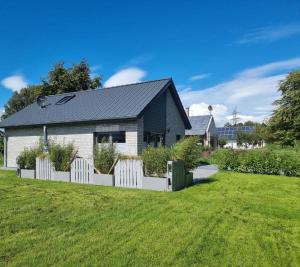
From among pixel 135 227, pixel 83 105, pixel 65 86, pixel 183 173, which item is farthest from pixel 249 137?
pixel 135 227

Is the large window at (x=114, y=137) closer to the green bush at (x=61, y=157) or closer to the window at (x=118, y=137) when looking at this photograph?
the window at (x=118, y=137)

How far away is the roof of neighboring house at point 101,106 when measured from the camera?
1669cm

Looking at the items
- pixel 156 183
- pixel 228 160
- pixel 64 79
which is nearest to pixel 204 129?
pixel 64 79

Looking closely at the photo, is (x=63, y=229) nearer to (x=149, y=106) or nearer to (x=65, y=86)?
(x=149, y=106)

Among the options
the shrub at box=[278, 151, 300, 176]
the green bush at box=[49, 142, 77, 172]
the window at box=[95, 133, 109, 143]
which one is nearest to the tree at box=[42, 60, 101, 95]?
the window at box=[95, 133, 109, 143]

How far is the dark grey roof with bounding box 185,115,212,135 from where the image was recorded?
39.5 meters

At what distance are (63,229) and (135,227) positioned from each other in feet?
4.74

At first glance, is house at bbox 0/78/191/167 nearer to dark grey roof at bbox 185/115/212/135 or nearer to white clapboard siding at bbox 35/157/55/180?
white clapboard siding at bbox 35/157/55/180

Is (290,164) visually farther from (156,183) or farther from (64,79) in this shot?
(64,79)

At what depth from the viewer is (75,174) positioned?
1252cm

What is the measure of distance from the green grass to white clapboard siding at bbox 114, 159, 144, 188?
1476 mm

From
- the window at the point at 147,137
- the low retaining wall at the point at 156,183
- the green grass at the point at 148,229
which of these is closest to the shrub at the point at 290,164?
the green grass at the point at 148,229

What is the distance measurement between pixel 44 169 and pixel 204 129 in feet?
96.0

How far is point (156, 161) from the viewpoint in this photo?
35.2ft
